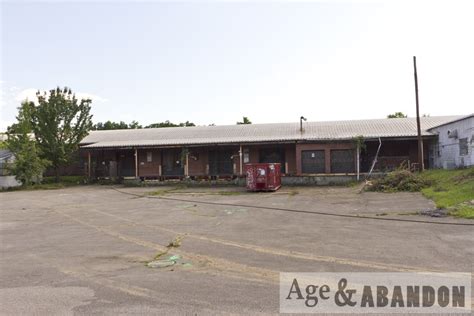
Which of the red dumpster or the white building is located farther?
the red dumpster

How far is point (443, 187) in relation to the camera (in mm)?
17734

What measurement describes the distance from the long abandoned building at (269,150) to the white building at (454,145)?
86 cm

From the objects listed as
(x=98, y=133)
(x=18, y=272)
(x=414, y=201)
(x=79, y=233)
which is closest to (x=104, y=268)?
(x=18, y=272)

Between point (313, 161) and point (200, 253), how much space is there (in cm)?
2185

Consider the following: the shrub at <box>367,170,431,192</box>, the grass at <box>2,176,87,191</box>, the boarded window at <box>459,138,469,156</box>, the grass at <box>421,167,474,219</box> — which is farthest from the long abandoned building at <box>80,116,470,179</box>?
the grass at <box>421,167,474,219</box>

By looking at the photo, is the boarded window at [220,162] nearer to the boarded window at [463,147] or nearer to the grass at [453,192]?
the grass at [453,192]

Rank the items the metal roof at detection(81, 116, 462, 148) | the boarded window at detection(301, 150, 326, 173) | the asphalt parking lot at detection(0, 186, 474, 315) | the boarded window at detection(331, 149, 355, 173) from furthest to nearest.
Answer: the metal roof at detection(81, 116, 462, 148) → the boarded window at detection(301, 150, 326, 173) → the boarded window at detection(331, 149, 355, 173) → the asphalt parking lot at detection(0, 186, 474, 315)

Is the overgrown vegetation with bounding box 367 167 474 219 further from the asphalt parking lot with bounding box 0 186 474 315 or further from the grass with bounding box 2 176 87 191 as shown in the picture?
the grass with bounding box 2 176 87 191

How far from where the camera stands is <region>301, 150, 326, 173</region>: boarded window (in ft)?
94.6

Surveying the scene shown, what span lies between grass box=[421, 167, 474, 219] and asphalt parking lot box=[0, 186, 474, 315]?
3.26 ft

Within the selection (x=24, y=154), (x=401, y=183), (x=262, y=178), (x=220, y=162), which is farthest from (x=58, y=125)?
(x=401, y=183)

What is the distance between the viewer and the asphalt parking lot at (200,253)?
547cm

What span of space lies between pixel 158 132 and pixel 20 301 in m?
34.6

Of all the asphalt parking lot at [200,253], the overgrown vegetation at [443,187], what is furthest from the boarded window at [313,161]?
the asphalt parking lot at [200,253]
